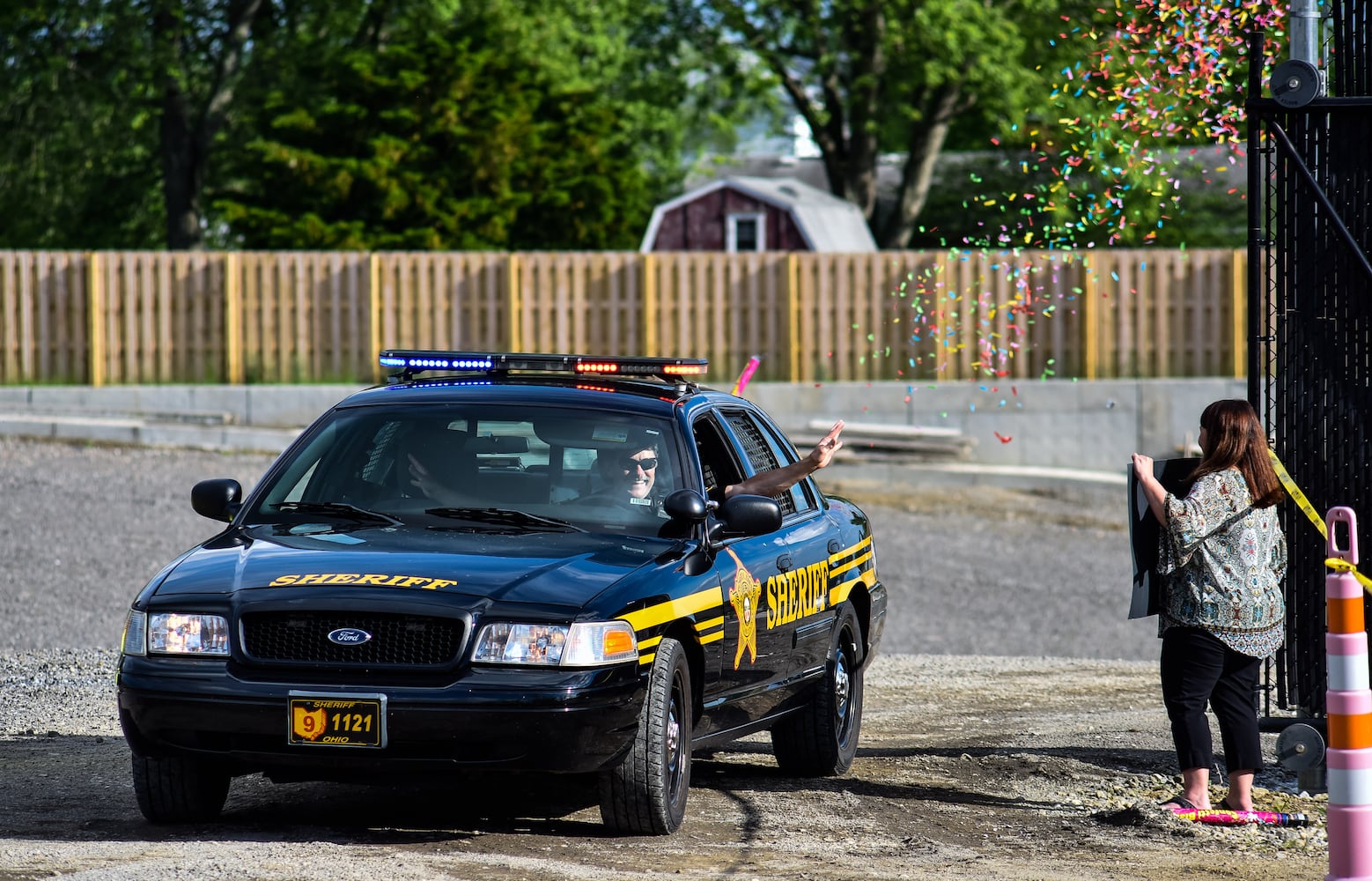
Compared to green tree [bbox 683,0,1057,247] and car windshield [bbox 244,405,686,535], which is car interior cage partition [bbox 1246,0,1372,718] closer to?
car windshield [bbox 244,405,686,535]

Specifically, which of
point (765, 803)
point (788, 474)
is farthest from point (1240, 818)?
point (788, 474)

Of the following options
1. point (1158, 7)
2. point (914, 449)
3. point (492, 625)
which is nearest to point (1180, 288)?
point (914, 449)

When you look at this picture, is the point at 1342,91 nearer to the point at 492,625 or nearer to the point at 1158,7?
the point at 1158,7

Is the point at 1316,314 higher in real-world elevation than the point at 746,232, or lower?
lower

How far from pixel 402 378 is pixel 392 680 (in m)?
2.23

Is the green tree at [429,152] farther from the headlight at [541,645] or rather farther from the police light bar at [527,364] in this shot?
the headlight at [541,645]

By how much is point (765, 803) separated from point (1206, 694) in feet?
5.89

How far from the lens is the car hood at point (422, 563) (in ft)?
20.0

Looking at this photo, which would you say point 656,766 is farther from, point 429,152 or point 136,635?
point 429,152

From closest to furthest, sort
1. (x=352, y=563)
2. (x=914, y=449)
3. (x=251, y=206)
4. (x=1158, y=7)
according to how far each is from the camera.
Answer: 1. (x=352, y=563)
2. (x=1158, y=7)
3. (x=914, y=449)
4. (x=251, y=206)

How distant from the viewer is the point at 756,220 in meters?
40.8

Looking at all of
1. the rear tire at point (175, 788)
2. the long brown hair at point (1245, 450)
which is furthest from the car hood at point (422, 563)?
the long brown hair at point (1245, 450)

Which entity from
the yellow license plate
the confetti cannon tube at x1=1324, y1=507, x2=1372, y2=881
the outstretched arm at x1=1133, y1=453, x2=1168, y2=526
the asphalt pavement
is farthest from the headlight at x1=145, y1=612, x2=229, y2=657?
the asphalt pavement

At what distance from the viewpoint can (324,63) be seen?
1519 inches
